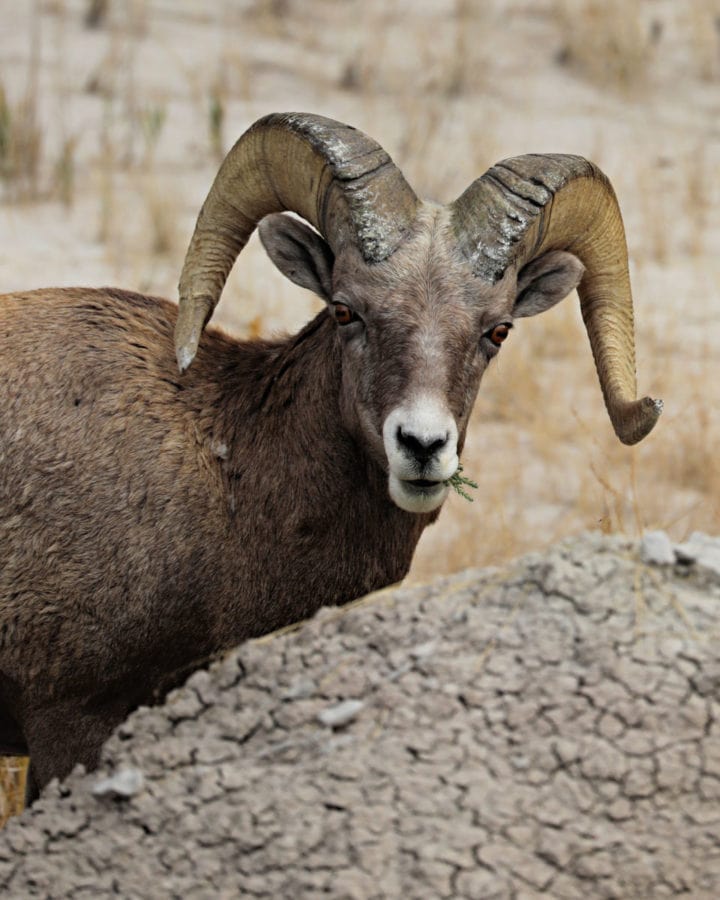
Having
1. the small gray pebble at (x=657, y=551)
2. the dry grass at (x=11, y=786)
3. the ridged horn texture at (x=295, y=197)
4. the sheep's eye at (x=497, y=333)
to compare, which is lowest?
the dry grass at (x=11, y=786)

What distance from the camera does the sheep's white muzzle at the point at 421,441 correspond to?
17.8 ft

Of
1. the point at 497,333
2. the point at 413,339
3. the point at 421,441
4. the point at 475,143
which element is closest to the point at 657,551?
the point at 421,441

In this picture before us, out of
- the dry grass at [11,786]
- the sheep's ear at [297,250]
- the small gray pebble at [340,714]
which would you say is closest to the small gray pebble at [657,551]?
the small gray pebble at [340,714]

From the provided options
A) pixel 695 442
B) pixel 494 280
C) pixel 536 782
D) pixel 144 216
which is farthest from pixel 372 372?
pixel 144 216

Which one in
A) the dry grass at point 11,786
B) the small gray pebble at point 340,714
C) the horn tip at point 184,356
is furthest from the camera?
the dry grass at point 11,786

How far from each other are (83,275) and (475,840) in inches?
375

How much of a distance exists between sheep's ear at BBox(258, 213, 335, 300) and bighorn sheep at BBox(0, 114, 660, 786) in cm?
1

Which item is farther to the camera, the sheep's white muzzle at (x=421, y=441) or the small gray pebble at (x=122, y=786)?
the sheep's white muzzle at (x=421, y=441)

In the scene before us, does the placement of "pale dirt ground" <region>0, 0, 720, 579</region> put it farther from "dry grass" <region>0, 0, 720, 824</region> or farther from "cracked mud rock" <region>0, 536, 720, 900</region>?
"cracked mud rock" <region>0, 536, 720, 900</region>

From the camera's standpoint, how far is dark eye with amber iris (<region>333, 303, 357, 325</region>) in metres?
6.08

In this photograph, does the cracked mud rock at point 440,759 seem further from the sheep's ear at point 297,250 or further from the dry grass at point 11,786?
the dry grass at point 11,786

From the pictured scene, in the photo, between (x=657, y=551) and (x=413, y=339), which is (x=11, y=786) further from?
(x=657, y=551)

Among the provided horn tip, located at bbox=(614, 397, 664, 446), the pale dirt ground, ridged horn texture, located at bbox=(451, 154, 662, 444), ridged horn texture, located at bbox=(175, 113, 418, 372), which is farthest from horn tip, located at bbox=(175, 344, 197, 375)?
the pale dirt ground

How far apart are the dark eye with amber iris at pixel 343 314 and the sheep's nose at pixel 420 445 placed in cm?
77
